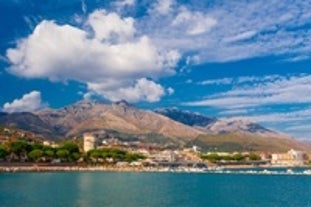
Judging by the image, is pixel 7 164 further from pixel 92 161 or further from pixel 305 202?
pixel 305 202

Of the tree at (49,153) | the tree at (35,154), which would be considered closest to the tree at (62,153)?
the tree at (49,153)

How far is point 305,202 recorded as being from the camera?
227 feet

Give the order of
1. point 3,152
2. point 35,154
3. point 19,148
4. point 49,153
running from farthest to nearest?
point 49,153 → point 19,148 → point 35,154 → point 3,152

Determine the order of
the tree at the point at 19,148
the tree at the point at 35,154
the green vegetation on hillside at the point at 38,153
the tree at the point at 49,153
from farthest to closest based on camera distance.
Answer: the tree at the point at 49,153 → the tree at the point at 35,154 → the tree at the point at 19,148 → the green vegetation on hillside at the point at 38,153

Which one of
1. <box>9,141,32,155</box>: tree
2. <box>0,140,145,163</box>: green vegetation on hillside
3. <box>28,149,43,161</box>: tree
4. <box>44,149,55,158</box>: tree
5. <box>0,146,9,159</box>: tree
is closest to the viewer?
<box>0,146,9,159</box>: tree


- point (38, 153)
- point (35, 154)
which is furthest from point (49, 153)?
point (35, 154)

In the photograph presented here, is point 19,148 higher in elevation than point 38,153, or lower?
higher

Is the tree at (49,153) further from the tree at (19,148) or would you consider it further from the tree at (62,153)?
the tree at (19,148)

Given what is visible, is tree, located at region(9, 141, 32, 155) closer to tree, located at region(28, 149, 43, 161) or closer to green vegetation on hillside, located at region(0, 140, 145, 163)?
green vegetation on hillside, located at region(0, 140, 145, 163)

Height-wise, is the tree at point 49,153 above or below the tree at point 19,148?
below

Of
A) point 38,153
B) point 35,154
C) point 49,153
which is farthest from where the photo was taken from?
point 49,153

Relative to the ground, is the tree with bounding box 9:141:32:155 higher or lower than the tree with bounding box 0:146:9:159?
higher

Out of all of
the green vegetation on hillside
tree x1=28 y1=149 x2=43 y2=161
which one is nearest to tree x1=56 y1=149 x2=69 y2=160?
the green vegetation on hillside

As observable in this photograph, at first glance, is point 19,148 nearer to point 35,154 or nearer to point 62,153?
point 35,154
